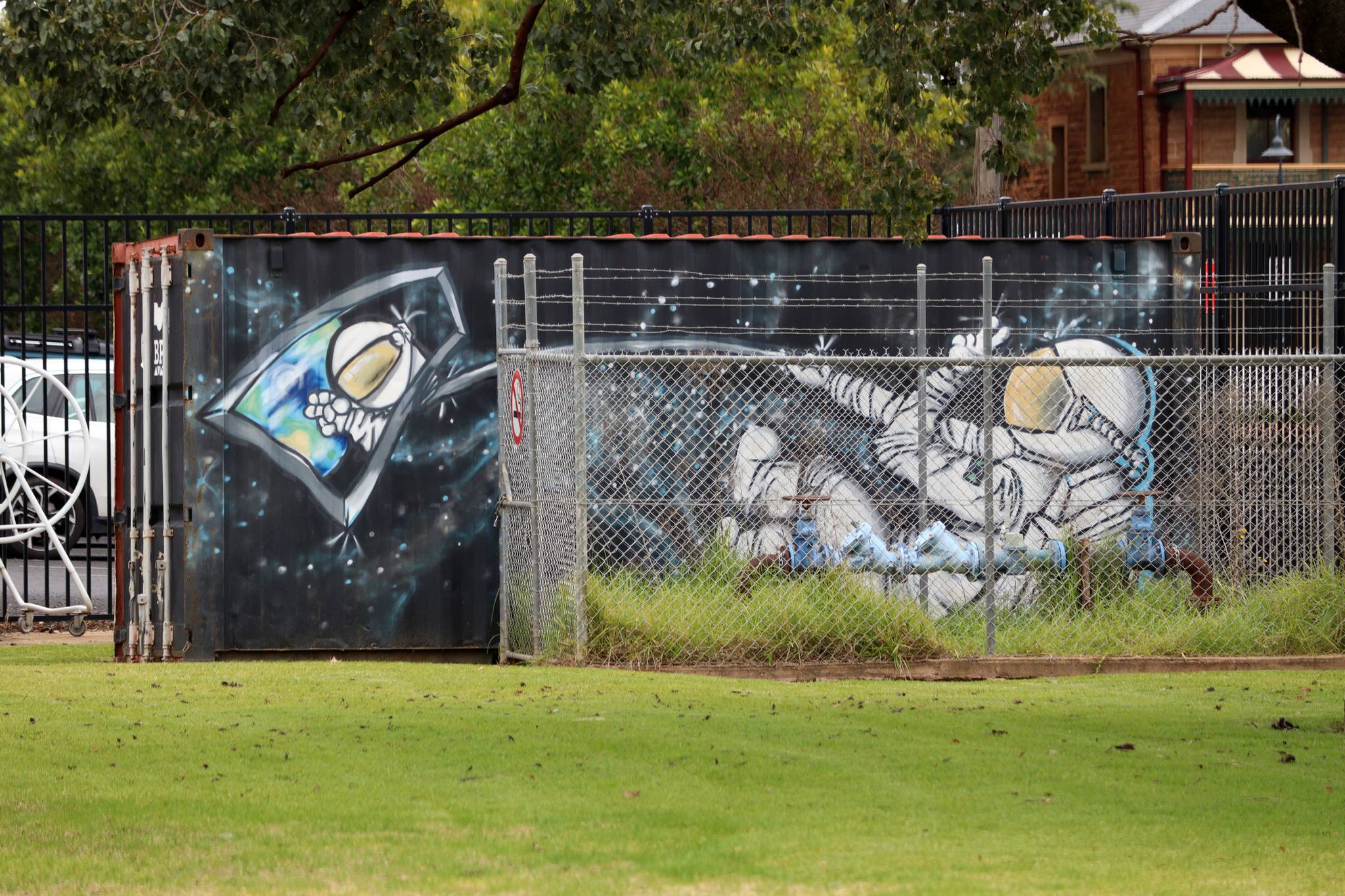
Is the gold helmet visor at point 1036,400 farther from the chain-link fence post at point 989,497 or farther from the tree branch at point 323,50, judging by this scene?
the tree branch at point 323,50

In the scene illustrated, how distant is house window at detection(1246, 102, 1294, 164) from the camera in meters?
36.2

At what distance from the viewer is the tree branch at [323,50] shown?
9.45 metres

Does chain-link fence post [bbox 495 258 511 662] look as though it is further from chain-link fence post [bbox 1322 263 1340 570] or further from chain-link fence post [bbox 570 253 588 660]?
chain-link fence post [bbox 1322 263 1340 570]

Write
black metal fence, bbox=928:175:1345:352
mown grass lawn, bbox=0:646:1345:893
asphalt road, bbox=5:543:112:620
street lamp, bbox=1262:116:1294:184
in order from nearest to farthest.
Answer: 1. mown grass lawn, bbox=0:646:1345:893
2. black metal fence, bbox=928:175:1345:352
3. asphalt road, bbox=5:543:112:620
4. street lamp, bbox=1262:116:1294:184

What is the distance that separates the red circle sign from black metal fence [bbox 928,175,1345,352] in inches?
173

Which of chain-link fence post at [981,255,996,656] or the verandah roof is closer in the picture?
chain-link fence post at [981,255,996,656]

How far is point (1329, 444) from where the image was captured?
1020 cm

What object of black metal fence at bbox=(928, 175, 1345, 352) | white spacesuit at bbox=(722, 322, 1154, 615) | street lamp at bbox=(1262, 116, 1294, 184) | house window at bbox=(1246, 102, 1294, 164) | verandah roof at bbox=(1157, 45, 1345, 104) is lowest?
white spacesuit at bbox=(722, 322, 1154, 615)

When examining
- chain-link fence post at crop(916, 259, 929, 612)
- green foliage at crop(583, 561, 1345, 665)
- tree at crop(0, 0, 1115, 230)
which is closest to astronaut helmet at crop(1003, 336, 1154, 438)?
chain-link fence post at crop(916, 259, 929, 612)

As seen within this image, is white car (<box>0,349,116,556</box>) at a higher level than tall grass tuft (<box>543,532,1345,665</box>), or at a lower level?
higher

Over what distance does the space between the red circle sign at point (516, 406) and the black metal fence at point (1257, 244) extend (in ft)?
14.4

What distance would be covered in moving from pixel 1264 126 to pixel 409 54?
29980 mm

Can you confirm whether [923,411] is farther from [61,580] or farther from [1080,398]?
[61,580]

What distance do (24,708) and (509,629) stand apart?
301 cm
